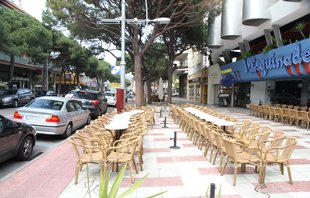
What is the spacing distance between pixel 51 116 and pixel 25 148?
2.12 meters

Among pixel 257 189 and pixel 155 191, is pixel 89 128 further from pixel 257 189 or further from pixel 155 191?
pixel 257 189

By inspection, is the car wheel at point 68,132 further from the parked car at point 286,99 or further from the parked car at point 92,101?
the parked car at point 286,99

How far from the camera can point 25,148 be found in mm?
6996

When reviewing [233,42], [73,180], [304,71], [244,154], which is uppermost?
[233,42]

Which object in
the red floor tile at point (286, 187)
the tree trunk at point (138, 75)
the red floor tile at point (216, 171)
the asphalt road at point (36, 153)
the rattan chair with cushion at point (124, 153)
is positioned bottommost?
the asphalt road at point (36, 153)

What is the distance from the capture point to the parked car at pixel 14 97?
2093cm

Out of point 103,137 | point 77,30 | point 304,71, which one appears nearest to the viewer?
point 103,137

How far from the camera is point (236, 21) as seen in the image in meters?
21.4

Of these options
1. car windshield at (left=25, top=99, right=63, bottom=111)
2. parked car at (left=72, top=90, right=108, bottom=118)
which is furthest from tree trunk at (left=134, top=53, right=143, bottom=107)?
car windshield at (left=25, top=99, right=63, bottom=111)

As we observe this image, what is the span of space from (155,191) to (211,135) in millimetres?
2449

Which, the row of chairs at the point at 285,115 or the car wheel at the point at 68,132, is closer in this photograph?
the car wheel at the point at 68,132

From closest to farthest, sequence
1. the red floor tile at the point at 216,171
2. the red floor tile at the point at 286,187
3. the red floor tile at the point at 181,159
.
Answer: the red floor tile at the point at 286,187 < the red floor tile at the point at 216,171 < the red floor tile at the point at 181,159

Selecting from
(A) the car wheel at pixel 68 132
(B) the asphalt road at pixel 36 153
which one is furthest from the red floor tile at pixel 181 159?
(A) the car wheel at pixel 68 132

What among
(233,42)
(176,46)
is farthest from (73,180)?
(176,46)
